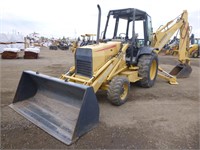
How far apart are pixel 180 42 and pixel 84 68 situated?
4768 millimetres

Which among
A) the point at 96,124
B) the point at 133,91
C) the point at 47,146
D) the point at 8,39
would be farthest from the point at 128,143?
the point at 8,39

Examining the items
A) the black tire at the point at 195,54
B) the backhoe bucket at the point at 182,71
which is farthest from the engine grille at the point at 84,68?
the black tire at the point at 195,54

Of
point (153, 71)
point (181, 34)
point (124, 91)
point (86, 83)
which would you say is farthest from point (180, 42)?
point (86, 83)

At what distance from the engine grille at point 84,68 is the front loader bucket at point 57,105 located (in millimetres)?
897

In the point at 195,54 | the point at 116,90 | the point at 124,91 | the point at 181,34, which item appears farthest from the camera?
the point at 195,54

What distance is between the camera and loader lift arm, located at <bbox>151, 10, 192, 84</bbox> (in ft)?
22.6

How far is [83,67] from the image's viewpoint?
15.6 feet

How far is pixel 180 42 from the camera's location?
7711mm

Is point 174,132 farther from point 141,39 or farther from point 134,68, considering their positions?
point 141,39

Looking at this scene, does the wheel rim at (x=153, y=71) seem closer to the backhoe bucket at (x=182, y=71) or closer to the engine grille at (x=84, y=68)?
the backhoe bucket at (x=182, y=71)

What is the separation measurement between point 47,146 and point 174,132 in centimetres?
213

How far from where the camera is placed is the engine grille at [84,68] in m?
4.59

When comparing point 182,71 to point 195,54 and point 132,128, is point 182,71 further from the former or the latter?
point 195,54

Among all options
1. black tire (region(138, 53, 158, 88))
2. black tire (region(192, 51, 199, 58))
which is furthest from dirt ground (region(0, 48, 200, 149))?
black tire (region(192, 51, 199, 58))
